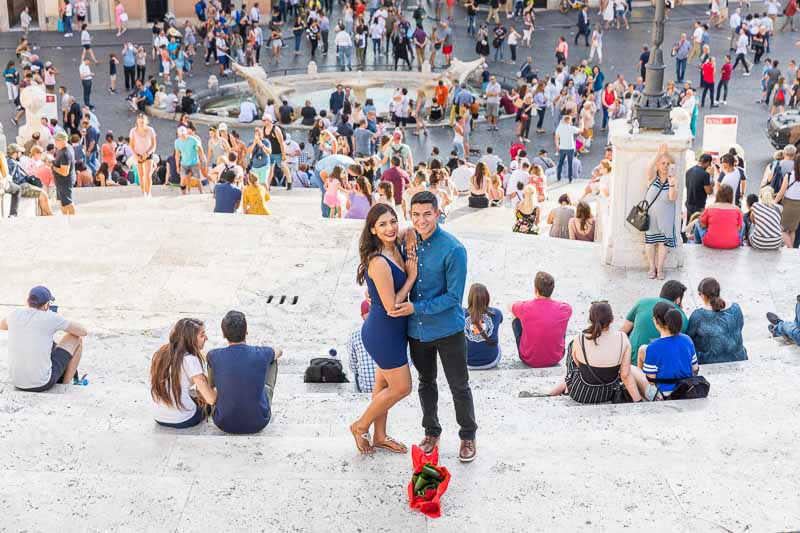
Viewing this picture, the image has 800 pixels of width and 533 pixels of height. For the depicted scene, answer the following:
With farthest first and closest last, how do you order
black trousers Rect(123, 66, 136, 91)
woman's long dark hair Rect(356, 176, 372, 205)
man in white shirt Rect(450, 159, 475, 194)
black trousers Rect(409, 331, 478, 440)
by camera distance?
1. black trousers Rect(123, 66, 136, 91)
2. man in white shirt Rect(450, 159, 475, 194)
3. woman's long dark hair Rect(356, 176, 372, 205)
4. black trousers Rect(409, 331, 478, 440)

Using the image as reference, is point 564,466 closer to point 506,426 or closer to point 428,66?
point 506,426

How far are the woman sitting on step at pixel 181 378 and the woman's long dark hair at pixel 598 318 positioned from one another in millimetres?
2404

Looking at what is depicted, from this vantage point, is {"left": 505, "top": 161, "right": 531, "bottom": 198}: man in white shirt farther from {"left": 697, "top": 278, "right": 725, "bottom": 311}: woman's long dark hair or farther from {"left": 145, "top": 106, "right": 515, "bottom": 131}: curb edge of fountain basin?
{"left": 145, "top": 106, "right": 515, "bottom": 131}: curb edge of fountain basin

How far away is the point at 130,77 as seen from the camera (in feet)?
102

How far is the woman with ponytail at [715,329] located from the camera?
29.7 feet

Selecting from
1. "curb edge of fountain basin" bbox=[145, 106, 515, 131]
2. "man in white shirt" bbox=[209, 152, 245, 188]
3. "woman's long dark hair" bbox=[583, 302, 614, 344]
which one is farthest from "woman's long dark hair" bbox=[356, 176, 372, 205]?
"curb edge of fountain basin" bbox=[145, 106, 515, 131]

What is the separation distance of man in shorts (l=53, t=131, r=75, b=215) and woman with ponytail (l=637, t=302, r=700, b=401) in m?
9.67

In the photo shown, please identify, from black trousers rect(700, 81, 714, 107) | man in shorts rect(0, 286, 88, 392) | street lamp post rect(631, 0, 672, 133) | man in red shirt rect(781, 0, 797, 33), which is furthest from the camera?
man in red shirt rect(781, 0, 797, 33)

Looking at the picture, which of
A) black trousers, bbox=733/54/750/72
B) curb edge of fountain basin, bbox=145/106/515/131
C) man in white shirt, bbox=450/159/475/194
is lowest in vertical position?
curb edge of fountain basin, bbox=145/106/515/131

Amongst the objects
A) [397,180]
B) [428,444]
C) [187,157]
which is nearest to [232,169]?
[397,180]

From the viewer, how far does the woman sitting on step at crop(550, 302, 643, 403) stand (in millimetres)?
8070

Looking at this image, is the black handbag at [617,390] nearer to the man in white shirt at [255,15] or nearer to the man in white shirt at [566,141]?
the man in white shirt at [566,141]

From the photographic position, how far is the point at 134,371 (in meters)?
9.79

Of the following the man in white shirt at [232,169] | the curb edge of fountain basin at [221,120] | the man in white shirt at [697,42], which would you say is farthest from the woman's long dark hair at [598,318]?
the man in white shirt at [697,42]
